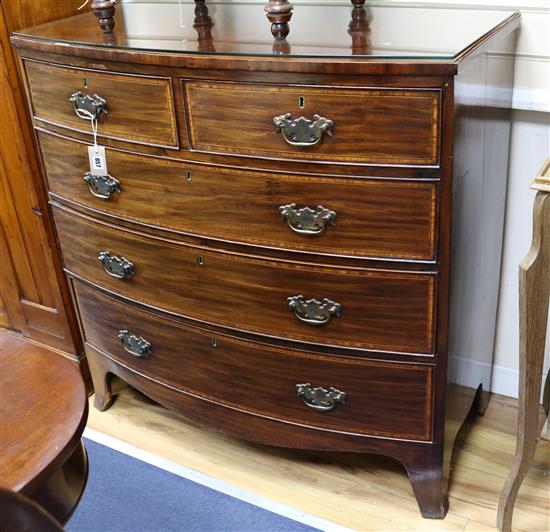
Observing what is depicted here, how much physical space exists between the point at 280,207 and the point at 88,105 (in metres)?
0.55

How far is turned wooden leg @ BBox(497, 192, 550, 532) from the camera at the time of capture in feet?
4.86

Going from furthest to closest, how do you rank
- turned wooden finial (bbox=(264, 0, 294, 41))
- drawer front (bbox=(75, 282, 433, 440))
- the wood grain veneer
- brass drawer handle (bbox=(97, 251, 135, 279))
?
1. brass drawer handle (bbox=(97, 251, 135, 279))
2. drawer front (bbox=(75, 282, 433, 440))
3. turned wooden finial (bbox=(264, 0, 294, 41))
4. the wood grain veneer

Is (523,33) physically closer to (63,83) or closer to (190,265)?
(190,265)

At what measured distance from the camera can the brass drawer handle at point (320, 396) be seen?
5.68ft

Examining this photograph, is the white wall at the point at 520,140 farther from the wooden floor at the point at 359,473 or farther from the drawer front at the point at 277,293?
the drawer front at the point at 277,293

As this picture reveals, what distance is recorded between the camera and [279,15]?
154cm

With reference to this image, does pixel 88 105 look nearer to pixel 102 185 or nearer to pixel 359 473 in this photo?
pixel 102 185

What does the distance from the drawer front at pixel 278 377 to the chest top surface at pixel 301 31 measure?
68 centimetres

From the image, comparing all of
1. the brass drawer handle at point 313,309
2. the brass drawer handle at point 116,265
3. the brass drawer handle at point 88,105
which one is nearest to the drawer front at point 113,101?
the brass drawer handle at point 88,105

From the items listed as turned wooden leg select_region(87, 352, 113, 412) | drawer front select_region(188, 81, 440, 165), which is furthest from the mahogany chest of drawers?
turned wooden leg select_region(87, 352, 113, 412)

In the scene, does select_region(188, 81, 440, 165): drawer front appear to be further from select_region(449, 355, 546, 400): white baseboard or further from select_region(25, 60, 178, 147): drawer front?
select_region(449, 355, 546, 400): white baseboard

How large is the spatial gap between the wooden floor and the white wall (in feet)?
0.67

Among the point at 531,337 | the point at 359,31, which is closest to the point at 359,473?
the point at 531,337

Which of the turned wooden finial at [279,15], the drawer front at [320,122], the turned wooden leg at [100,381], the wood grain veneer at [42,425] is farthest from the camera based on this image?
the turned wooden leg at [100,381]
